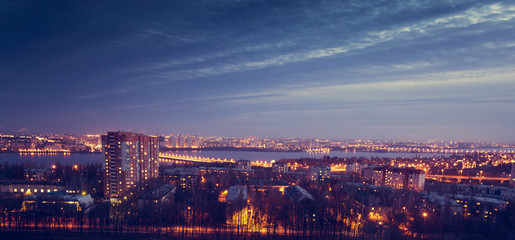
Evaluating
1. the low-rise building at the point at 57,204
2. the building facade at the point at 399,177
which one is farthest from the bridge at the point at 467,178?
the low-rise building at the point at 57,204

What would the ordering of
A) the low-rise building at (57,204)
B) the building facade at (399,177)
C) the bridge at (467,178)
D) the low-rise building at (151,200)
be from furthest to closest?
the bridge at (467,178)
the building facade at (399,177)
the low-rise building at (151,200)
the low-rise building at (57,204)

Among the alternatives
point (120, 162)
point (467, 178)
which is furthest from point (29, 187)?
point (467, 178)

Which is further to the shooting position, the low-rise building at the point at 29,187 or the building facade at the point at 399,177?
the building facade at the point at 399,177

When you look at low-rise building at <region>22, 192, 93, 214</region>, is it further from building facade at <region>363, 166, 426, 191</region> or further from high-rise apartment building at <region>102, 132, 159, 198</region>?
building facade at <region>363, 166, 426, 191</region>

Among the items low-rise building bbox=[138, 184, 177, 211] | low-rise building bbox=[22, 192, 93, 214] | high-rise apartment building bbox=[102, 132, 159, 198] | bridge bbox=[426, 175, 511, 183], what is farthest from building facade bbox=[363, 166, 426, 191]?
low-rise building bbox=[22, 192, 93, 214]

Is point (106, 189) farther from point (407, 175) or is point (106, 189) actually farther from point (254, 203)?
point (407, 175)

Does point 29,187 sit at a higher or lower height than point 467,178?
higher

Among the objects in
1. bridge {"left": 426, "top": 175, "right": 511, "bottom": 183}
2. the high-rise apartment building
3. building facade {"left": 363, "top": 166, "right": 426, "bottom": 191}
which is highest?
the high-rise apartment building

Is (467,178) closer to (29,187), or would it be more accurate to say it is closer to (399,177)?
(399,177)

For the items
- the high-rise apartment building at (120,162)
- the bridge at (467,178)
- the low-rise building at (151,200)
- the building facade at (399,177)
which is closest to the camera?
the low-rise building at (151,200)

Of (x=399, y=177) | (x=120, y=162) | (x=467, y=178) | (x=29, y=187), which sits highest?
(x=120, y=162)

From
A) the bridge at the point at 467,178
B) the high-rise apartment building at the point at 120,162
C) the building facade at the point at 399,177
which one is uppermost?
the high-rise apartment building at the point at 120,162

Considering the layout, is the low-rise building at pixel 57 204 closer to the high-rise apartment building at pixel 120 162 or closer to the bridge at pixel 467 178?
the high-rise apartment building at pixel 120 162

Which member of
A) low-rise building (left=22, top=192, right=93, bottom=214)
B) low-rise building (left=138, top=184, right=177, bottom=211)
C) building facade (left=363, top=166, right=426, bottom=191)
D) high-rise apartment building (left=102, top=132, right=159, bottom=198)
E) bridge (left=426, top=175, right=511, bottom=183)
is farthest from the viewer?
bridge (left=426, top=175, right=511, bottom=183)
